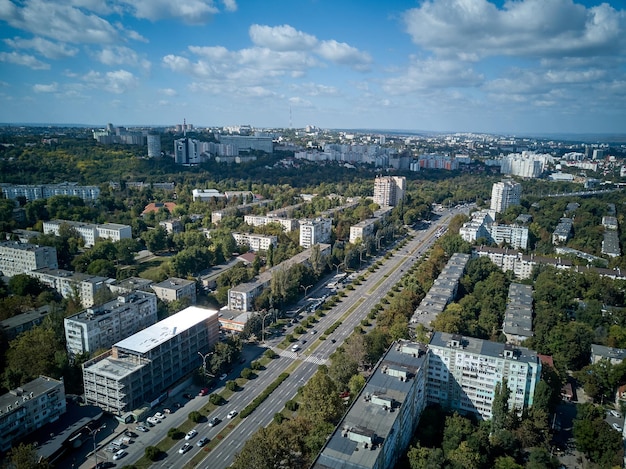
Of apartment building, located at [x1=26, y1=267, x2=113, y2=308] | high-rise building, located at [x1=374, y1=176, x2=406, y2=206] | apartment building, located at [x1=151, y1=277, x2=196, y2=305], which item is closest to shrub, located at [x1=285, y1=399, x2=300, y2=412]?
apartment building, located at [x1=151, y1=277, x2=196, y2=305]

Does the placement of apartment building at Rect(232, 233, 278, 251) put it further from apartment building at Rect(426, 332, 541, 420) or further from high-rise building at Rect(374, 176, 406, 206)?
high-rise building at Rect(374, 176, 406, 206)

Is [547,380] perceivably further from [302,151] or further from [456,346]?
[302,151]

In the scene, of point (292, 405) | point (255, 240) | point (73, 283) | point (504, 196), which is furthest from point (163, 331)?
point (504, 196)

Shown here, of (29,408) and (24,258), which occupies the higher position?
(24,258)

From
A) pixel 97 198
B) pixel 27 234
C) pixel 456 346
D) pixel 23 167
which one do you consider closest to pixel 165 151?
pixel 23 167

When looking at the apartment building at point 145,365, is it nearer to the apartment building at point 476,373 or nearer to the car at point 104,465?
the car at point 104,465

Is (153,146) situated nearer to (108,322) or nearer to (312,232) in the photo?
(312,232)
